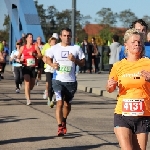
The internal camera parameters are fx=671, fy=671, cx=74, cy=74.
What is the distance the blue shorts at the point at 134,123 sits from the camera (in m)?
6.87

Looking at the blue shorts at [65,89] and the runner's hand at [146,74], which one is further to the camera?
the blue shorts at [65,89]

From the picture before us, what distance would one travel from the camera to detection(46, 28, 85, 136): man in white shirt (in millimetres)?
11352

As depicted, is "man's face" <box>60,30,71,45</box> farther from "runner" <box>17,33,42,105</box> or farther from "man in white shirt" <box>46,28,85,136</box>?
"runner" <box>17,33,42,105</box>

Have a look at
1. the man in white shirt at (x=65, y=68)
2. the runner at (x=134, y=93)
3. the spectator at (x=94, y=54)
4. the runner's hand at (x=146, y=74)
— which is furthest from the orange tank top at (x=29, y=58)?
the spectator at (x=94, y=54)

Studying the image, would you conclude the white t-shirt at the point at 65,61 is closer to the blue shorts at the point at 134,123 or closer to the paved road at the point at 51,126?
the paved road at the point at 51,126

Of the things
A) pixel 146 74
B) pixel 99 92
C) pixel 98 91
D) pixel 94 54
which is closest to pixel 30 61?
pixel 99 92

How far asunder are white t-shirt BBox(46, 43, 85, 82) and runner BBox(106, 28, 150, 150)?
14.9 feet

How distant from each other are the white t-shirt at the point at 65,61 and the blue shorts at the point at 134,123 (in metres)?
4.63

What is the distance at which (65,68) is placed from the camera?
Answer: 11.5m

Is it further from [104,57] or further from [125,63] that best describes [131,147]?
[104,57]

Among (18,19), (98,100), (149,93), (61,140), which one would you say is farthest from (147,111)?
(18,19)

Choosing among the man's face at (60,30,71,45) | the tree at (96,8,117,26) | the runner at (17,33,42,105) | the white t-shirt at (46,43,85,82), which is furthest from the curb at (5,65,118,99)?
the tree at (96,8,117,26)

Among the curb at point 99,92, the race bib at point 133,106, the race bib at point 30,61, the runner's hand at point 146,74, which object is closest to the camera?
the runner's hand at point 146,74

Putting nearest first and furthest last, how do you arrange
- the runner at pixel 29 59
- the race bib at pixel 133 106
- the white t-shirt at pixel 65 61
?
the race bib at pixel 133 106
the white t-shirt at pixel 65 61
the runner at pixel 29 59
